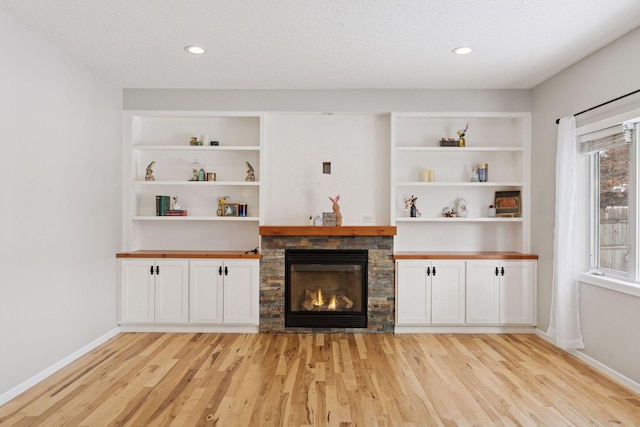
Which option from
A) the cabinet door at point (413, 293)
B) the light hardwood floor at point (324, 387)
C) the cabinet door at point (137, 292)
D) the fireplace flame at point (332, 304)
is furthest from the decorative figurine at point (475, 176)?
the cabinet door at point (137, 292)

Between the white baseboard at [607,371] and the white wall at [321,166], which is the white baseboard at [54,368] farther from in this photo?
the white baseboard at [607,371]

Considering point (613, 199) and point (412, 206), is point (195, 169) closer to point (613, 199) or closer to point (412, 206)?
point (412, 206)

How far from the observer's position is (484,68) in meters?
3.89

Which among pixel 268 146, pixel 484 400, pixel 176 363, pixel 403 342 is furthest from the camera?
pixel 268 146

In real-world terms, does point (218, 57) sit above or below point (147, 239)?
above

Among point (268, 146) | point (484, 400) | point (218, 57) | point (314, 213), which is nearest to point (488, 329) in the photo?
point (484, 400)

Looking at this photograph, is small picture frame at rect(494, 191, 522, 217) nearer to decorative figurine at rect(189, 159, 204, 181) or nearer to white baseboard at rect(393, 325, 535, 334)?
white baseboard at rect(393, 325, 535, 334)

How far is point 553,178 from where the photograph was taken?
409 centimetres

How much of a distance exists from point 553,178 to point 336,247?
2.32m

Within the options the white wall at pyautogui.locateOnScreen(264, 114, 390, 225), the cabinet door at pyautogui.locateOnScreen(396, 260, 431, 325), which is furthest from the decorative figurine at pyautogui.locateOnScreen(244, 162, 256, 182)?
the cabinet door at pyautogui.locateOnScreen(396, 260, 431, 325)

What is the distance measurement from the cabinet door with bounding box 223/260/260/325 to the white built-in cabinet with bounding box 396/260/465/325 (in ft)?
5.10

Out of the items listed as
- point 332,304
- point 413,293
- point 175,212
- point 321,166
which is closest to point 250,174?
point 321,166

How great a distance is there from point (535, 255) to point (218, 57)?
12.5 ft

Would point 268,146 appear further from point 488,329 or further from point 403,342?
point 488,329
